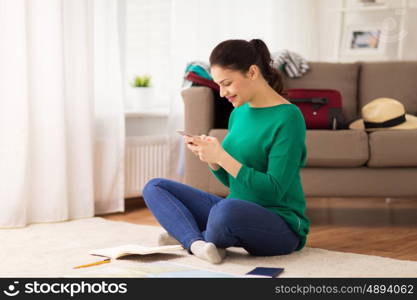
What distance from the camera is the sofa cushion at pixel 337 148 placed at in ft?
10.6

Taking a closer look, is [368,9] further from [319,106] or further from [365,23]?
[319,106]

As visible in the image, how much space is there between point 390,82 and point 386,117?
1.96 ft

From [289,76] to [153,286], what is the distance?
223 centimetres

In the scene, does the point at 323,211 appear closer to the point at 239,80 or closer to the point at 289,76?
the point at 289,76

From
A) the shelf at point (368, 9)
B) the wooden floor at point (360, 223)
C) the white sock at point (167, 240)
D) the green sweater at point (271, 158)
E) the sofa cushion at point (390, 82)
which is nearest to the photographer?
the green sweater at point (271, 158)

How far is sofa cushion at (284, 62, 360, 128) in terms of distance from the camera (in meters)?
3.93

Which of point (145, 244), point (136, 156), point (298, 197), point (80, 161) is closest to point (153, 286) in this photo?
point (298, 197)

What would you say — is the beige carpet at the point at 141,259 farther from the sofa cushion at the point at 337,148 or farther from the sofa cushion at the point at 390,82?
the sofa cushion at the point at 390,82

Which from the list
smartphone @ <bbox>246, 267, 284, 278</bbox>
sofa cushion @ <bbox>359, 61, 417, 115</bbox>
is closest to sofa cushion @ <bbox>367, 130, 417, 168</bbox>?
sofa cushion @ <bbox>359, 61, 417, 115</bbox>

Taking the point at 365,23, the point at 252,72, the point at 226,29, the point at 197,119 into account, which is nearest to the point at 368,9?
the point at 365,23

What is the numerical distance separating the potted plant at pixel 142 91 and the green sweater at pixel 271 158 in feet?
5.74

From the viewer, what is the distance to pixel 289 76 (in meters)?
3.92

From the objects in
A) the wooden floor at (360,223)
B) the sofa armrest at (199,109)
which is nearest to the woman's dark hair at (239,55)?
the wooden floor at (360,223)

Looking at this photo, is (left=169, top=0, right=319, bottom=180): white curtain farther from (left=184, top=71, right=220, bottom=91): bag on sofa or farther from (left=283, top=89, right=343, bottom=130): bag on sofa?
(left=283, top=89, right=343, bottom=130): bag on sofa
